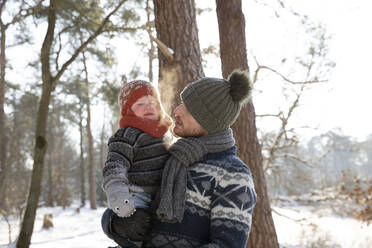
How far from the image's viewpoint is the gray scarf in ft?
4.51

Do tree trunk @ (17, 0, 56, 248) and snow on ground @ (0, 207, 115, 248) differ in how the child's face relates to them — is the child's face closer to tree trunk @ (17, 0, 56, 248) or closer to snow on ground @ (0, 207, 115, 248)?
tree trunk @ (17, 0, 56, 248)

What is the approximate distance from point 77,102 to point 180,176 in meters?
18.3

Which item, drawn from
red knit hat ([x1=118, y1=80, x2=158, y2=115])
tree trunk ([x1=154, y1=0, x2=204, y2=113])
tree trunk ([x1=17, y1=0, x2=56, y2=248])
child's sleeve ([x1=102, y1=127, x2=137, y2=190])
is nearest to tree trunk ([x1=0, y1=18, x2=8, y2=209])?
tree trunk ([x1=17, y1=0, x2=56, y2=248])

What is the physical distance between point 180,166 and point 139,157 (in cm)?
26

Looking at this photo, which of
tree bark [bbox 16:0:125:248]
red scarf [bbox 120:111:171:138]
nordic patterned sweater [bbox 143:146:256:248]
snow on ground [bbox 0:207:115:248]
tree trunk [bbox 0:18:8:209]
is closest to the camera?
nordic patterned sweater [bbox 143:146:256:248]

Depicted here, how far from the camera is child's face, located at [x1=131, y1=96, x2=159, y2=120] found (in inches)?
69.6

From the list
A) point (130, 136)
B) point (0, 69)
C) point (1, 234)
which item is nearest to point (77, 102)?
point (0, 69)

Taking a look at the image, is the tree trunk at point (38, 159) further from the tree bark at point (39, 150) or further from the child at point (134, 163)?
the child at point (134, 163)

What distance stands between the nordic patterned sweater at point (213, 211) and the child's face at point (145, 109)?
0.45 m

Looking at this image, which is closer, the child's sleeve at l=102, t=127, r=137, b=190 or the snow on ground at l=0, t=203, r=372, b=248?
the child's sleeve at l=102, t=127, r=137, b=190

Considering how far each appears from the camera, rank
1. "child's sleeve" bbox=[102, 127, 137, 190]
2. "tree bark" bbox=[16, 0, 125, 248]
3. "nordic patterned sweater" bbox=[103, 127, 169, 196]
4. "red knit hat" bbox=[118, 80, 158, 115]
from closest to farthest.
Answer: "child's sleeve" bbox=[102, 127, 137, 190] → "nordic patterned sweater" bbox=[103, 127, 169, 196] → "red knit hat" bbox=[118, 80, 158, 115] → "tree bark" bbox=[16, 0, 125, 248]

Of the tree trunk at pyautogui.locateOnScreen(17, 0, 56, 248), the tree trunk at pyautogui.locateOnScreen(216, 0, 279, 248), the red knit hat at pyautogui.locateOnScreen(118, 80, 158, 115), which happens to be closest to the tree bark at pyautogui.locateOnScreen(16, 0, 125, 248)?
the tree trunk at pyautogui.locateOnScreen(17, 0, 56, 248)

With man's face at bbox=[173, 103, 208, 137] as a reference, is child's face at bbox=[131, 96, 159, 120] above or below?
above

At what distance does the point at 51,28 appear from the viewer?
257 inches
